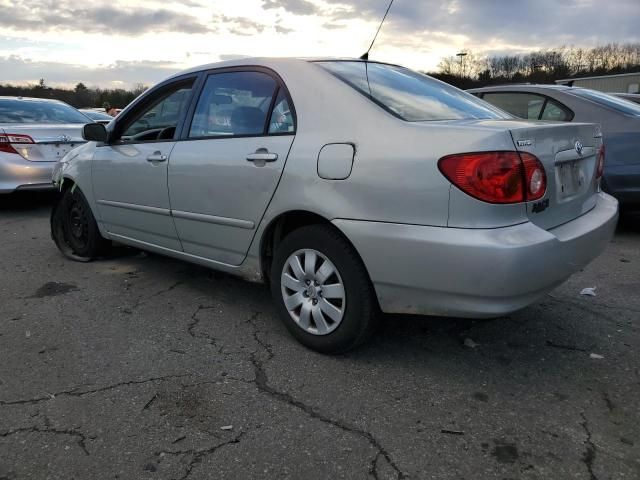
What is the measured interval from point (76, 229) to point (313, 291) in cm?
302

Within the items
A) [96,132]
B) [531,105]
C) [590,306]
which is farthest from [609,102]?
[96,132]

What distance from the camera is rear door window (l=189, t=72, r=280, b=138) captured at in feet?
10.7

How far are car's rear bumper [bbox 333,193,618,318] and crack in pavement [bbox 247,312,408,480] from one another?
2.02 ft

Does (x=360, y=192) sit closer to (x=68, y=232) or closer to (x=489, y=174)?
(x=489, y=174)

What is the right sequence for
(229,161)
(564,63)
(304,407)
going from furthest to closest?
1. (564,63)
2. (229,161)
3. (304,407)

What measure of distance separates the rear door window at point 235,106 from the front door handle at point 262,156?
15 cm

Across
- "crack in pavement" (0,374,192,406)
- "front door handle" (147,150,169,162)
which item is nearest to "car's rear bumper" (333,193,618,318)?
"crack in pavement" (0,374,192,406)

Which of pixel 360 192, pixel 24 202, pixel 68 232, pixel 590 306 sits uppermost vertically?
pixel 360 192

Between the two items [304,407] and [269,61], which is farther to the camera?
[269,61]

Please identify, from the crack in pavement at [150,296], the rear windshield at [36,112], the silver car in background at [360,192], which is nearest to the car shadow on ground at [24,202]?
the rear windshield at [36,112]

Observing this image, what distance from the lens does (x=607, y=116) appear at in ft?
17.8

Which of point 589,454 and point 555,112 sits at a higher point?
point 555,112

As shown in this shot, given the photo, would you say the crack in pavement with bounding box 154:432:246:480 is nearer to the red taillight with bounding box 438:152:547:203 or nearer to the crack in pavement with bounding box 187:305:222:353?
the crack in pavement with bounding box 187:305:222:353

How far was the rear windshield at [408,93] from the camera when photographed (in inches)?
114
